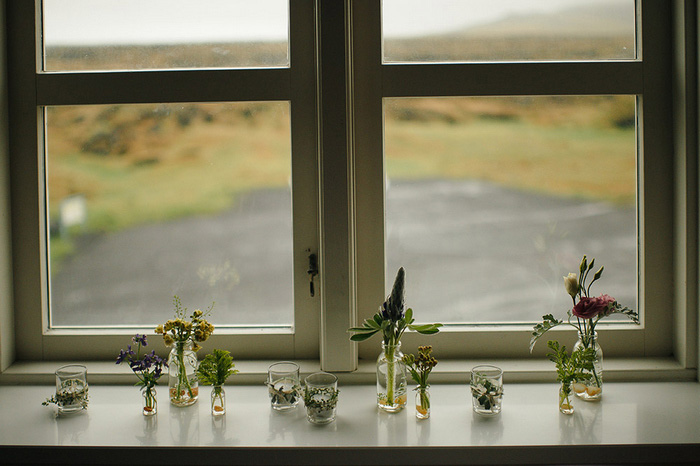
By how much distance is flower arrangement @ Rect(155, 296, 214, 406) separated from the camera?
1416 mm

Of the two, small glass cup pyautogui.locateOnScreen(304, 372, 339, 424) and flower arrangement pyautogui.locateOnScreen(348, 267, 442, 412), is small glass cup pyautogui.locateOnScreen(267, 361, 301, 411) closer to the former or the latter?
small glass cup pyautogui.locateOnScreen(304, 372, 339, 424)

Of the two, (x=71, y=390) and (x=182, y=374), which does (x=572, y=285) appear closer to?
(x=182, y=374)

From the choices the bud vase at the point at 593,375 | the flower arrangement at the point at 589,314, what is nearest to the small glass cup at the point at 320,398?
the flower arrangement at the point at 589,314

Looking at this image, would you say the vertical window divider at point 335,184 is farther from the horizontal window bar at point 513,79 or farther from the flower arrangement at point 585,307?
the flower arrangement at point 585,307

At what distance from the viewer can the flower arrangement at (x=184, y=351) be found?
142cm

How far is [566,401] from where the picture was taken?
4.59 feet

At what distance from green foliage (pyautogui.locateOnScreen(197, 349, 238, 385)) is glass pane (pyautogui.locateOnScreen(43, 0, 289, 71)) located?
82cm

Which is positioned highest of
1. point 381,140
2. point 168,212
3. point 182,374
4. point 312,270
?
point 381,140

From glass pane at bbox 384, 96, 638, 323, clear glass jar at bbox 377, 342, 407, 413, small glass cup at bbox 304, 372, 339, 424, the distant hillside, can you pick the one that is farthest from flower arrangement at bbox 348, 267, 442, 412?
the distant hillside

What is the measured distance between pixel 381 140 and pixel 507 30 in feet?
1.56

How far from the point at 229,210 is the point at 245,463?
0.71 metres

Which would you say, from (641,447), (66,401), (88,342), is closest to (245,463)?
(66,401)

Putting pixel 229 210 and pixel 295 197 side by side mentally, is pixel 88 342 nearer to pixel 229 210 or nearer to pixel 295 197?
pixel 229 210

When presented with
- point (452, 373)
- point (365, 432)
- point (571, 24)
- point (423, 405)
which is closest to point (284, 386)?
point (365, 432)
